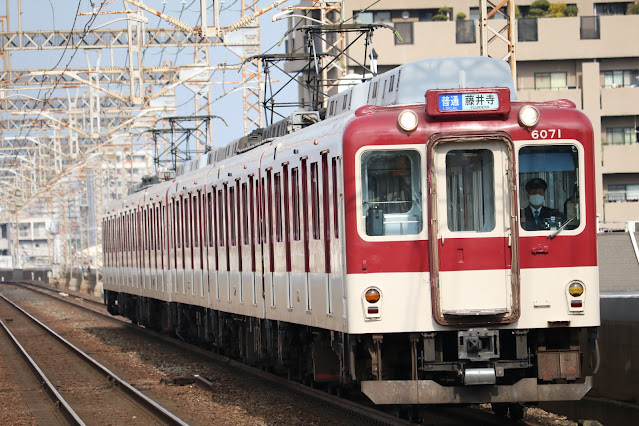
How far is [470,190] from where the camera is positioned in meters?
10.4

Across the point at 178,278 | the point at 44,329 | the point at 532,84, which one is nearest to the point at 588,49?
the point at 532,84

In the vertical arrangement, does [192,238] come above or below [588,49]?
below

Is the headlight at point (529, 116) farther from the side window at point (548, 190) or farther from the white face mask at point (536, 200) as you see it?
the white face mask at point (536, 200)

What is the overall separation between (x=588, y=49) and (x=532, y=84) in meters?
2.64

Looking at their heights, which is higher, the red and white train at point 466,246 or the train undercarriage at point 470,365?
the red and white train at point 466,246

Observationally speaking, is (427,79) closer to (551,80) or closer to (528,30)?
(528,30)

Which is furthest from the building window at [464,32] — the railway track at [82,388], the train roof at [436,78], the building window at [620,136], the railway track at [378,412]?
the train roof at [436,78]

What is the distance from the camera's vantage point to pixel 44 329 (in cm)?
3059

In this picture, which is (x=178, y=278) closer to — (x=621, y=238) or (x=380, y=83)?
(x=621, y=238)

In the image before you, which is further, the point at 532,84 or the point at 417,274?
the point at 532,84

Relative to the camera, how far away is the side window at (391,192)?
10453 mm

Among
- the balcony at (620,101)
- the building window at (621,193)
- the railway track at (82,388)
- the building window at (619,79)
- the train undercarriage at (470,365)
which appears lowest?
the railway track at (82,388)

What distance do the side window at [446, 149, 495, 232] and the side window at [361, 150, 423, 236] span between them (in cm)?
28

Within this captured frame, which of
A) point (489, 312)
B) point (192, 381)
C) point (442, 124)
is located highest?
point (442, 124)
